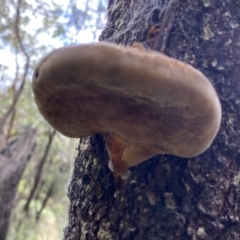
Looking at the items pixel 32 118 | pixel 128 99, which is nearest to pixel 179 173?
pixel 128 99

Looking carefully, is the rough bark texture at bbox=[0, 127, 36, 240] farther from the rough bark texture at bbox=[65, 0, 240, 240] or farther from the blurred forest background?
the rough bark texture at bbox=[65, 0, 240, 240]

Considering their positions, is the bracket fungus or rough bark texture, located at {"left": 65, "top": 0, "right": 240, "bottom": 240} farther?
rough bark texture, located at {"left": 65, "top": 0, "right": 240, "bottom": 240}

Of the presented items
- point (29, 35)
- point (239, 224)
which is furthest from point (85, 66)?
point (29, 35)

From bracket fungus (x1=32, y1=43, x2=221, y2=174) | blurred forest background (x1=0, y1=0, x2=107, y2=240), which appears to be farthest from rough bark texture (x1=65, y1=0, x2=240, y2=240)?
blurred forest background (x1=0, y1=0, x2=107, y2=240)

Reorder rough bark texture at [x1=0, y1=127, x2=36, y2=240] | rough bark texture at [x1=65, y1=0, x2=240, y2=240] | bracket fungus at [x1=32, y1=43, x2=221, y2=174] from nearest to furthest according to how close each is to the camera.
A: bracket fungus at [x1=32, y1=43, x2=221, y2=174], rough bark texture at [x1=65, y1=0, x2=240, y2=240], rough bark texture at [x1=0, y1=127, x2=36, y2=240]

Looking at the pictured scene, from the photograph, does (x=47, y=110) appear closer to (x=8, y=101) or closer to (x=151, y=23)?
(x=151, y=23)

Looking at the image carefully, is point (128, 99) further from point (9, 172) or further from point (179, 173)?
point (9, 172)

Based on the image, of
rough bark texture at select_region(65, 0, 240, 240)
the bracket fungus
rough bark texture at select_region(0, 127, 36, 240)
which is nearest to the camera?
the bracket fungus

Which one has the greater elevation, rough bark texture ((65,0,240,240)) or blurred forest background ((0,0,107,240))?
rough bark texture ((65,0,240,240))
